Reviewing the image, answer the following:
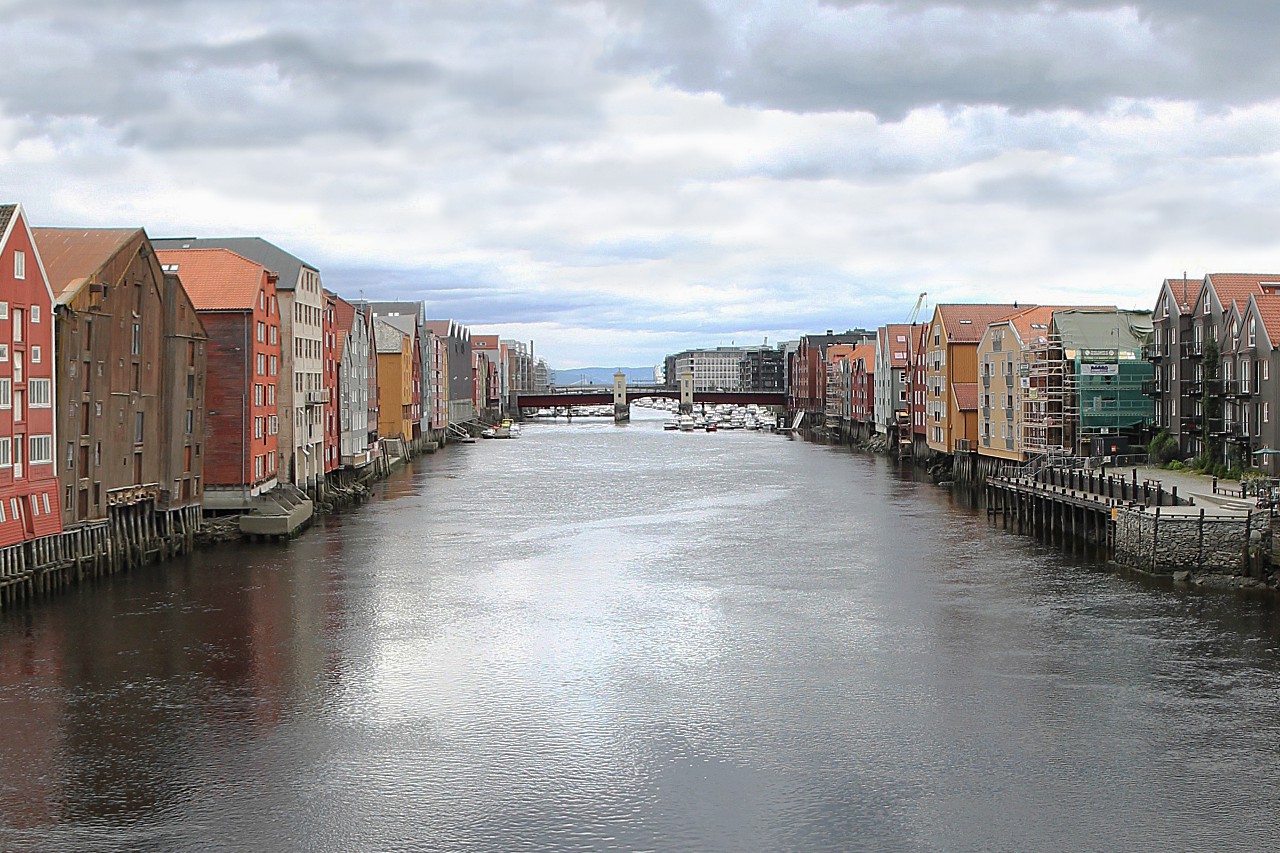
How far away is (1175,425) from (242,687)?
44825 millimetres

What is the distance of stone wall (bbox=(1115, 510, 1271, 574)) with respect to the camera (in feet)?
116

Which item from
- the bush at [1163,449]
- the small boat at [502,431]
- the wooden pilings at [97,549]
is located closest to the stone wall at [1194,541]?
the bush at [1163,449]

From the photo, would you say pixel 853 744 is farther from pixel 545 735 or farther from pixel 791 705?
pixel 545 735

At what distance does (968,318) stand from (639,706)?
62592 mm

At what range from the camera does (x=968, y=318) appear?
81625mm

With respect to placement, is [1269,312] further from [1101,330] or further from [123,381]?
[123,381]

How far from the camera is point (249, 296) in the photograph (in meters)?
49.2

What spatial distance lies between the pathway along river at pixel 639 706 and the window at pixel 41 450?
3.87 meters

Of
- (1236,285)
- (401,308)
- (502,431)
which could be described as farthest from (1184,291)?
(502,431)

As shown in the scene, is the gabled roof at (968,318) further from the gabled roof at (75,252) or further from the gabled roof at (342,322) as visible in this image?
the gabled roof at (75,252)

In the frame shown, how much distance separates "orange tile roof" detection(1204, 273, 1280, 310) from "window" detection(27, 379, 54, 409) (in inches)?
1771


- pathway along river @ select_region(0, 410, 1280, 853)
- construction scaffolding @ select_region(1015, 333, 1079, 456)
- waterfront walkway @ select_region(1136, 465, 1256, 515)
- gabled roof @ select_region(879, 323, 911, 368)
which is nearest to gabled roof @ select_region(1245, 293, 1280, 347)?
waterfront walkway @ select_region(1136, 465, 1256, 515)

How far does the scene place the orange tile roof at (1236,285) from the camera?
53219mm

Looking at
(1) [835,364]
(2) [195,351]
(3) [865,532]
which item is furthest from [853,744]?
(1) [835,364]
